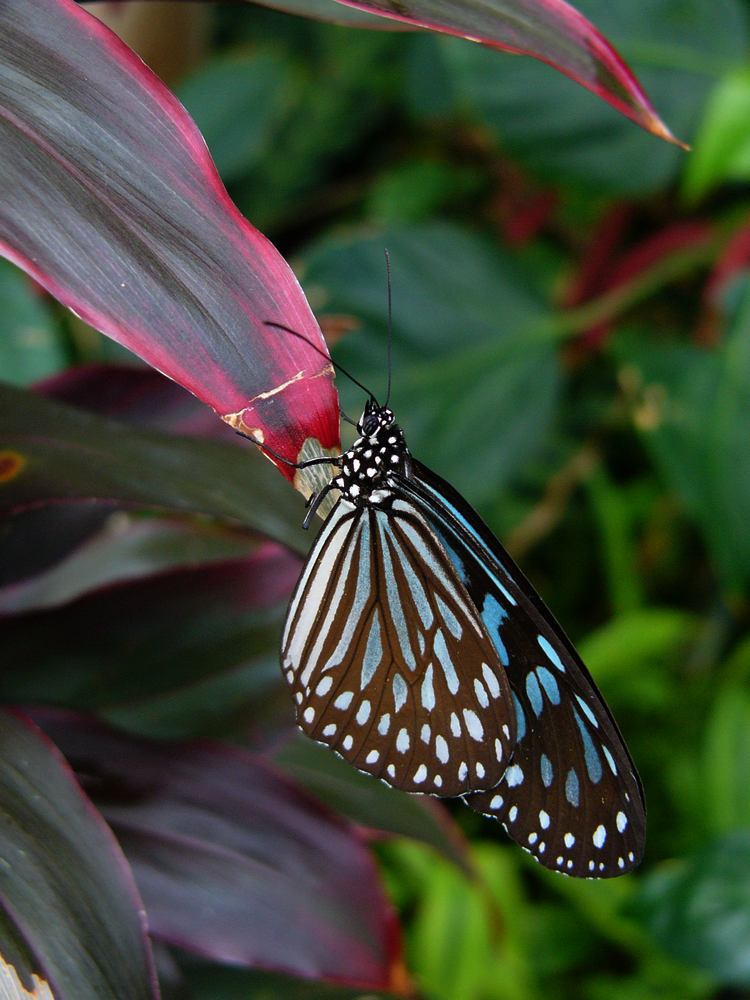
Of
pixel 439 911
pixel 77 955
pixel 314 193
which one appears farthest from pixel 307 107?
pixel 77 955

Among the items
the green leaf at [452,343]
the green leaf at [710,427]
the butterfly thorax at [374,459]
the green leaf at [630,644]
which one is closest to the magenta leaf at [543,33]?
the butterfly thorax at [374,459]

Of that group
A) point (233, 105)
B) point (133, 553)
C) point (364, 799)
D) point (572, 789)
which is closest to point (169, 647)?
point (133, 553)

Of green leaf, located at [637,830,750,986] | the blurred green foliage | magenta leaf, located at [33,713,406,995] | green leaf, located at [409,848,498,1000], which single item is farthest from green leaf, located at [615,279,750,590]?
magenta leaf, located at [33,713,406,995]

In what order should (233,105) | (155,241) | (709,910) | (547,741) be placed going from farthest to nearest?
1. (233,105)
2. (709,910)
3. (547,741)
4. (155,241)

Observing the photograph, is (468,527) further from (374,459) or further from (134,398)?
(134,398)

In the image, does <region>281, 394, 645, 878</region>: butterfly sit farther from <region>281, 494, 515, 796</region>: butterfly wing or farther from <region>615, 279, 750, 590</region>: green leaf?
<region>615, 279, 750, 590</region>: green leaf

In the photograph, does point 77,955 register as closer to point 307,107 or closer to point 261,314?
point 261,314
